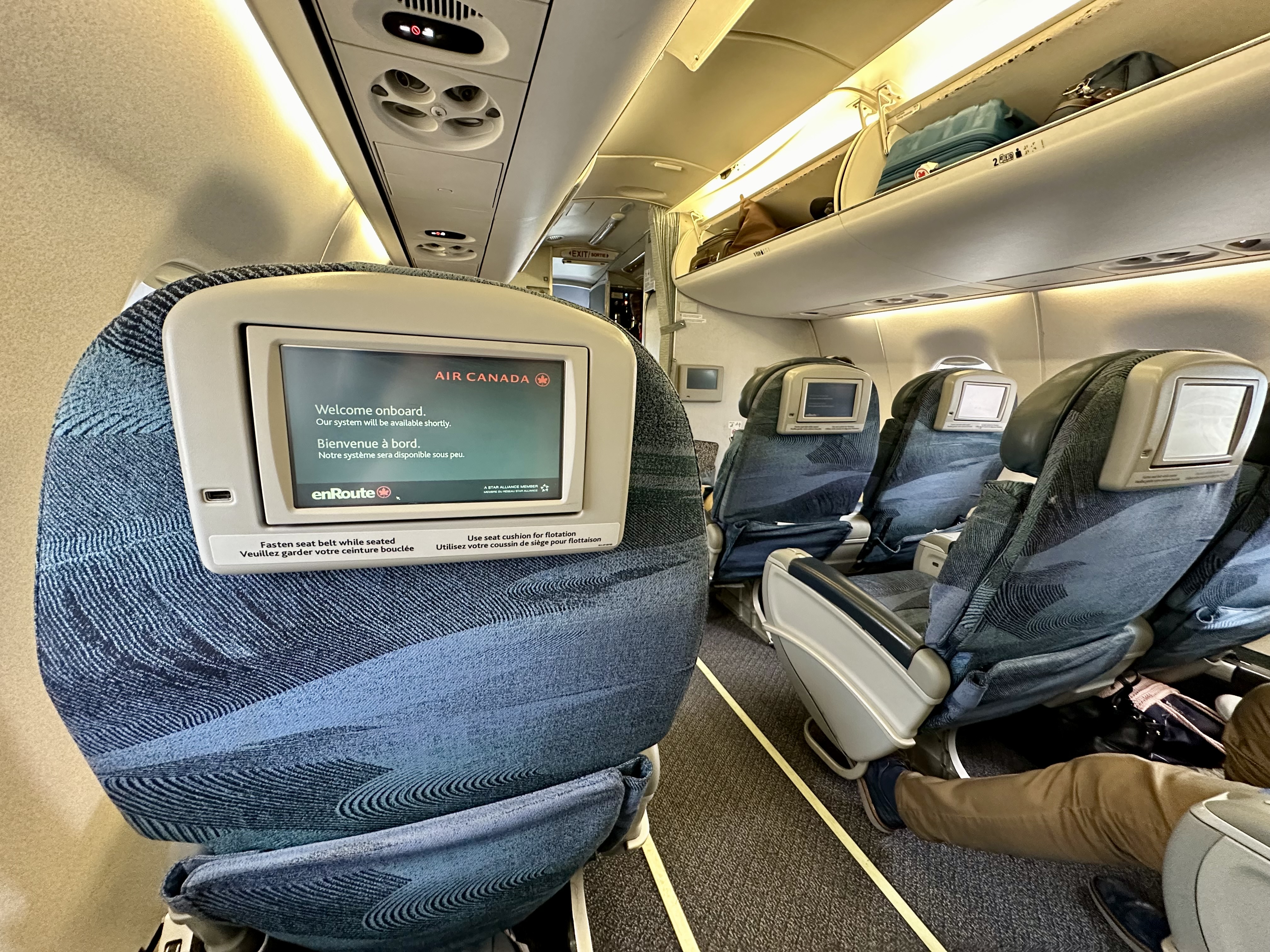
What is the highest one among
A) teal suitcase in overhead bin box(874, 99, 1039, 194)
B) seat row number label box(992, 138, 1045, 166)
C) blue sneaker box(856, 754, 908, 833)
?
teal suitcase in overhead bin box(874, 99, 1039, 194)

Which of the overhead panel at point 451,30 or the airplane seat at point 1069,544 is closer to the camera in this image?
the overhead panel at point 451,30

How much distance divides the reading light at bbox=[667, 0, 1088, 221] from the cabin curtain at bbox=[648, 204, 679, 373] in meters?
1.38

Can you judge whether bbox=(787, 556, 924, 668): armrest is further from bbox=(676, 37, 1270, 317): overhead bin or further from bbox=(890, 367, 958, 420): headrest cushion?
bbox=(676, 37, 1270, 317): overhead bin

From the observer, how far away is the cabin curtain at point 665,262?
522 centimetres

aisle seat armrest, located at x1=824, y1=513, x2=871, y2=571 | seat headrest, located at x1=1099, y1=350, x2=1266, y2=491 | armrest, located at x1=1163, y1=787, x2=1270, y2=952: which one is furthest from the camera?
aisle seat armrest, located at x1=824, y1=513, x2=871, y2=571

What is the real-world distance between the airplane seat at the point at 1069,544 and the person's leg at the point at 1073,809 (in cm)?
21

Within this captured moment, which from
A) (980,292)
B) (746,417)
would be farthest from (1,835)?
(980,292)

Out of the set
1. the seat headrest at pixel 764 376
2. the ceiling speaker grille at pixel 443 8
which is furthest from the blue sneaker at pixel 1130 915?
the ceiling speaker grille at pixel 443 8

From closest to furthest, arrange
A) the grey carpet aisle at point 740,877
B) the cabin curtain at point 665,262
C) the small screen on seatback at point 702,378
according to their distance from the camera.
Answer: the grey carpet aisle at point 740,877, the cabin curtain at point 665,262, the small screen on seatback at point 702,378

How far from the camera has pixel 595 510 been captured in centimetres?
57

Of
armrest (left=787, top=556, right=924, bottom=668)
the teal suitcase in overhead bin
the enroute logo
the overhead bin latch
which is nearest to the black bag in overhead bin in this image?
the teal suitcase in overhead bin

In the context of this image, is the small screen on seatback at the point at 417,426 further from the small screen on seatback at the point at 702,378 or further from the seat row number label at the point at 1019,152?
the small screen on seatback at the point at 702,378

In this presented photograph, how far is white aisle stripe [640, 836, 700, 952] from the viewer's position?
1.48 metres

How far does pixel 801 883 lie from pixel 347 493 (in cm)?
203
